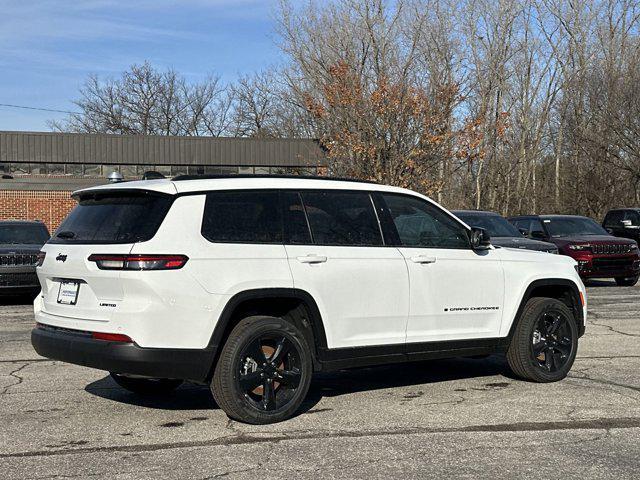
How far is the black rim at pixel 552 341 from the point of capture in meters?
7.85

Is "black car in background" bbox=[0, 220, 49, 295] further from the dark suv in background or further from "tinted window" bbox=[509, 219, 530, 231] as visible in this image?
"tinted window" bbox=[509, 219, 530, 231]

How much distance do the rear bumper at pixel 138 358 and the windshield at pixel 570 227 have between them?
48.1 ft

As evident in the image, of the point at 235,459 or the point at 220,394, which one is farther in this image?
the point at 220,394

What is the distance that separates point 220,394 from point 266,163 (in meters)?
27.8

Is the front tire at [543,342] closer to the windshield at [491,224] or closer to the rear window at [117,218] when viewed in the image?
the rear window at [117,218]

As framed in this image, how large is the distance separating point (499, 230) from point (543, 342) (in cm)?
905

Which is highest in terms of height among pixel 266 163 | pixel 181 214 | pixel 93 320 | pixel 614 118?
pixel 614 118

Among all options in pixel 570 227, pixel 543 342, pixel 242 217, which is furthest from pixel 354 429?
pixel 570 227

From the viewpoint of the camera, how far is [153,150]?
108ft

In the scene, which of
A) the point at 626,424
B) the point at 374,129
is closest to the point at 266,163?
the point at 374,129

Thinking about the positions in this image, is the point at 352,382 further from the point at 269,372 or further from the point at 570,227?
the point at 570,227

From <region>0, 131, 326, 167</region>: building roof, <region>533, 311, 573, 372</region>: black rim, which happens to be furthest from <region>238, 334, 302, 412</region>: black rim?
<region>0, 131, 326, 167</region>: building roof

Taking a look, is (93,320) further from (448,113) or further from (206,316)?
(448,113)

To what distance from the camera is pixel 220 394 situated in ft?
20.0
